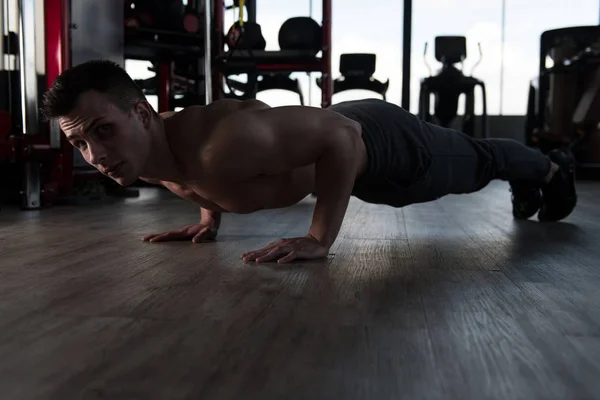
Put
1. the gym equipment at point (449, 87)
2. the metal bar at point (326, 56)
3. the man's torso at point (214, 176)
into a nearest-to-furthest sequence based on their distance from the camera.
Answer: the man's torso at point (214, 176)
the metal bar at point (326, 56)
the gym equipment at point (449, 87)

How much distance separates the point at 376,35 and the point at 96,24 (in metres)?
3.20

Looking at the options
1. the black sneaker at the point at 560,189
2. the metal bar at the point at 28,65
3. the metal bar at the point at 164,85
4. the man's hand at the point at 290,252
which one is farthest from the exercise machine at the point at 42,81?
the black sneaker at the point at 560,189

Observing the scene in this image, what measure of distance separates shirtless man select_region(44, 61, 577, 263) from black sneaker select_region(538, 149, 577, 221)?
0.61 meters

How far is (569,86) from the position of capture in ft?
16.8

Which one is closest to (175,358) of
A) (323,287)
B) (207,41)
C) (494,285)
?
(323,287)

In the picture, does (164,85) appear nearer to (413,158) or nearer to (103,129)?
(413,158)

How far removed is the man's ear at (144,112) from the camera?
1.24m

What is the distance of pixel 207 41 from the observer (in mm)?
3166

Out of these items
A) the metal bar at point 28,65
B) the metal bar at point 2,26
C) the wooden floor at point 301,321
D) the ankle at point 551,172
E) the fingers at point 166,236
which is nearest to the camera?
the wooden floor at point 301,321

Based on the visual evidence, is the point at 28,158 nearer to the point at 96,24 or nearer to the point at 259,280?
the point at 96,24

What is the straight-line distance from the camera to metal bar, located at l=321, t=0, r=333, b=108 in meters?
3.41

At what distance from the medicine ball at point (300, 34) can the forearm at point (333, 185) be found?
2276 millimetres

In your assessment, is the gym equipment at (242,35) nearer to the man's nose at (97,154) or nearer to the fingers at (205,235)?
the fingers at (205,235)

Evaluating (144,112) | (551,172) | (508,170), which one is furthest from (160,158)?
(551,172)
